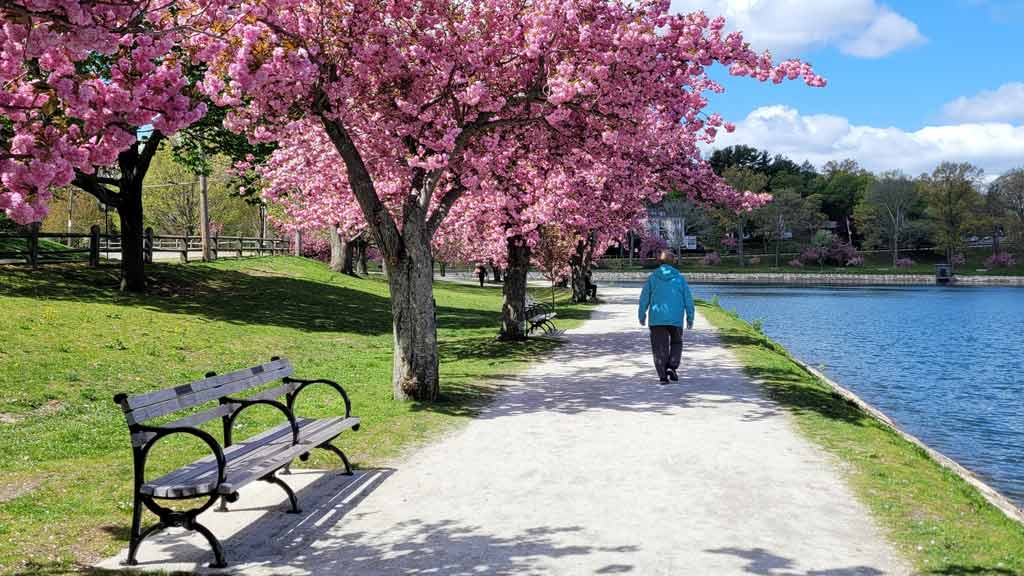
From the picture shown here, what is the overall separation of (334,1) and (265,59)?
1744mm

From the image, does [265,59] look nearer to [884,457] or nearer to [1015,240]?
[884,457]

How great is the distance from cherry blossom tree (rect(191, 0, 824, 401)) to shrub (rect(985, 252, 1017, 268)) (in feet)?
357

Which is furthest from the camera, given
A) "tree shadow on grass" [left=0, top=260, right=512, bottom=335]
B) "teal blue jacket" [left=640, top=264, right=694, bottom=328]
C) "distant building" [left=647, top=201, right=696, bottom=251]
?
"distant building" [left=647, top=201, right=696, bottom=251]

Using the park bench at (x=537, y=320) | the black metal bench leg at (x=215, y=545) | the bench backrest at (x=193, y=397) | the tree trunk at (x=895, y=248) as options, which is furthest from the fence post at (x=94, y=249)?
the tree trunk at (x=895, y=248)

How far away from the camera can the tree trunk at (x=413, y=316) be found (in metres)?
12.5

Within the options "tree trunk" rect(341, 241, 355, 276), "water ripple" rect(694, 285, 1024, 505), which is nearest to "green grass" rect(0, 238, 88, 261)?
"tree trunk" rect(341, 241, 355, 276)

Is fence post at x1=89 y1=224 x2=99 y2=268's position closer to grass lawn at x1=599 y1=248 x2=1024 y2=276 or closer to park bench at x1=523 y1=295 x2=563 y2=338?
park bench at x1=523 y1=295 x2=563 y2=338

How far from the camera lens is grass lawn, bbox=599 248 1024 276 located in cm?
10480

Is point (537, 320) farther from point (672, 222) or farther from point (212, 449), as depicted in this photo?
point (672, 222)

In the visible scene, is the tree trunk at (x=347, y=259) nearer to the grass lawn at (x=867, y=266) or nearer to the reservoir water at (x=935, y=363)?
the reservoir water at (x=935, y=363)

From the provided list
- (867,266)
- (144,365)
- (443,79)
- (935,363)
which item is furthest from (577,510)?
(867,266)

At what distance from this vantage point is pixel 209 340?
65.4ft

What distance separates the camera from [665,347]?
577 inches

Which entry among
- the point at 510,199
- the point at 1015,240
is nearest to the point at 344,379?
the point at 510,199
